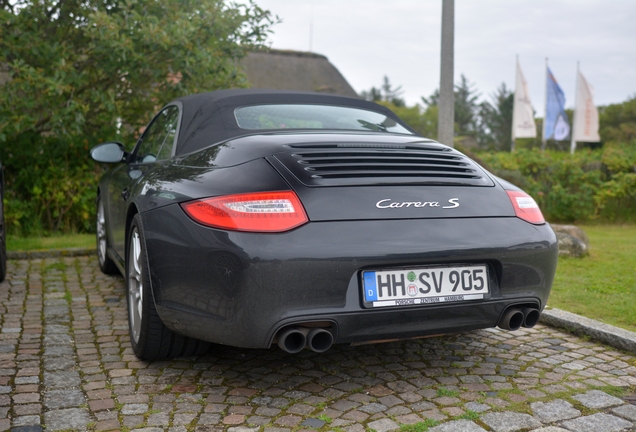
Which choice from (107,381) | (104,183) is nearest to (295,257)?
(107,381)

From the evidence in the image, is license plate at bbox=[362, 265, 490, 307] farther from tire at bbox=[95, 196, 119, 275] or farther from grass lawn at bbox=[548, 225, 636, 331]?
tire at bbox=[95, 196, 119, 275]

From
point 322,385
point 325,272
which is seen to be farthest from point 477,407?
point 325,272

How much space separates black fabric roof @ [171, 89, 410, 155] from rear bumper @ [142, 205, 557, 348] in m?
0.75

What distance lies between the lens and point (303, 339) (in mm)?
2848

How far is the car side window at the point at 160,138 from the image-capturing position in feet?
13.9

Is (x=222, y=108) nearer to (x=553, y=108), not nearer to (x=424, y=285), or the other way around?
(x=424, y=285)

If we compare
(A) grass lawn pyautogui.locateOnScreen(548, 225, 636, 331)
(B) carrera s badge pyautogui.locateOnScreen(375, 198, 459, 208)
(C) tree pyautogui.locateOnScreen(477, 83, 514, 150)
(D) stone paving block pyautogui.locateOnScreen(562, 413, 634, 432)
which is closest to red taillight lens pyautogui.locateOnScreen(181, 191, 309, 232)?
(B) carrera s badge pyautogui.locateOnScreen(375, 198, 459, 208)

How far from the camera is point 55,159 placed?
8.46 metres

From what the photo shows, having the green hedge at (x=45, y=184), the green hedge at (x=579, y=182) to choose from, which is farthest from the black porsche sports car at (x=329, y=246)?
the green hedge at (x=579, y=182)

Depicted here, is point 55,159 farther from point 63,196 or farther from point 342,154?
point 342,154

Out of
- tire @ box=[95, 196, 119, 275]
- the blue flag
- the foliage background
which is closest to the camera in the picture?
tire @ box=[95, 196, 119, 275]

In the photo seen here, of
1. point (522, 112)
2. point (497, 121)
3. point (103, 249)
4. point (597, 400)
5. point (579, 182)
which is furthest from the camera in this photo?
point (497, 121)

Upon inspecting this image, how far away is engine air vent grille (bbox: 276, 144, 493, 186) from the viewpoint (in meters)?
3.02

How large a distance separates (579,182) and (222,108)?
8337 mm
